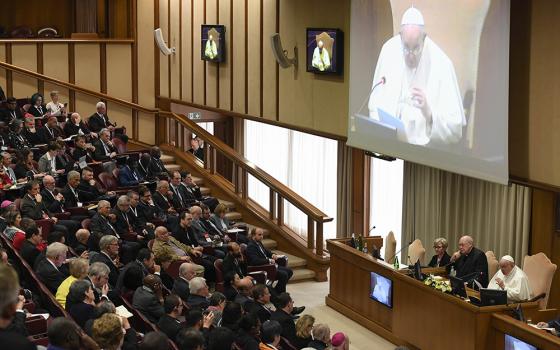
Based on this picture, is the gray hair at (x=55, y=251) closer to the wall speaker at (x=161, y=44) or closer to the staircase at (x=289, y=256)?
the staircase at (x=289, y=256)

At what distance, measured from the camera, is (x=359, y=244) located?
34.9 ft

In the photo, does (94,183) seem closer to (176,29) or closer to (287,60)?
(287,60)

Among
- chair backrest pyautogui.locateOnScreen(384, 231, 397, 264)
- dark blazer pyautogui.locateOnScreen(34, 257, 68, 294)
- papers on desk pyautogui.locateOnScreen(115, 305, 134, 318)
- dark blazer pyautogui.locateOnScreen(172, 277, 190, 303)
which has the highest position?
dark blazer pyautogui.locateOnScreen(34, 257, 68, 294)

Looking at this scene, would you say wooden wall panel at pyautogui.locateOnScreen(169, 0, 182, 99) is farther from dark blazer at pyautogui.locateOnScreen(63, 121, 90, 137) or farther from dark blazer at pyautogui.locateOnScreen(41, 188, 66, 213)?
dark blazer at pyautogui.locateOnScreen(41, 188, 66, 213)

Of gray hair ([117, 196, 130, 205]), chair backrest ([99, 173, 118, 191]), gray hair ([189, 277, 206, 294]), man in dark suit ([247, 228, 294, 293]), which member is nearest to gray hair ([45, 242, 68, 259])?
gray hair ([189, 277, 206, 294])

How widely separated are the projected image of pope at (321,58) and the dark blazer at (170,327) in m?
5.13

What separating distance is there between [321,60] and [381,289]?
3097 mm

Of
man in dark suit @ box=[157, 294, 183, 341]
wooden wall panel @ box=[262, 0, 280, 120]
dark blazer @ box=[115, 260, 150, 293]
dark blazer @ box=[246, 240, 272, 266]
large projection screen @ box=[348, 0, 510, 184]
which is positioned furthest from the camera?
wooden wall panel @ box=[262, 0, 280, 120]

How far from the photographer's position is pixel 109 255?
28.3ft

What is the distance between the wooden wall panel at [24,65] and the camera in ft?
50.8

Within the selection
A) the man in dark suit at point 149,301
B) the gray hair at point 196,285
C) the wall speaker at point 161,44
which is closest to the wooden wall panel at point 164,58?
the wall speaker at point 161,44

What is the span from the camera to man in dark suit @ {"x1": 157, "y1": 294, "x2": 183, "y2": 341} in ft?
22.5

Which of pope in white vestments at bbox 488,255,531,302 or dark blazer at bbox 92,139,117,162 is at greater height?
dark blazer at bbox 92,139,117,162

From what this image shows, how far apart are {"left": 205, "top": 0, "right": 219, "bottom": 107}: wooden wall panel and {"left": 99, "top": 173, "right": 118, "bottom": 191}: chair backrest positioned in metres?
2.95
